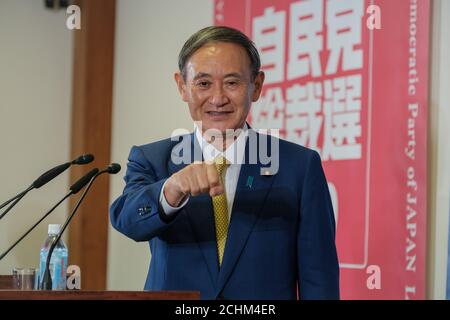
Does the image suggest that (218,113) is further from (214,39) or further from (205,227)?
(205,227)

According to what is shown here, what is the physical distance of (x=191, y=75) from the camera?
2.03 metres

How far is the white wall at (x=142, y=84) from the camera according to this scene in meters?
4.33

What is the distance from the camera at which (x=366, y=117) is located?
3043mm

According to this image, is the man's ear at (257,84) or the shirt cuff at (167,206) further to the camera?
the man's ear at (257,84)

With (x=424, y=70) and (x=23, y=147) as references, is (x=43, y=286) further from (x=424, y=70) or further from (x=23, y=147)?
(x=23, y=147)

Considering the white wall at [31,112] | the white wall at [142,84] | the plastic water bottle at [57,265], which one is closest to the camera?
the plastic water bottle at [57,265]

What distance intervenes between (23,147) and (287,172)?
10.2 ft

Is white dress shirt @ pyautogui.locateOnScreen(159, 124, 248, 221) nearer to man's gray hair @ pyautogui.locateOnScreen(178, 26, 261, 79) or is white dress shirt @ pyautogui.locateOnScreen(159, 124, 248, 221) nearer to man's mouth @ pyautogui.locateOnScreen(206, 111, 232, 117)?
man's mouth @ pyautogui.locateOnScreen(206, 111, 232, 117)

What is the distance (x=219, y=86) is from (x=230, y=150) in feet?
0.58

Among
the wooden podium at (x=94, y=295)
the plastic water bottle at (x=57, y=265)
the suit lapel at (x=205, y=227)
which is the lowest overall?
the plastic water bottle at (x=57, y=265)

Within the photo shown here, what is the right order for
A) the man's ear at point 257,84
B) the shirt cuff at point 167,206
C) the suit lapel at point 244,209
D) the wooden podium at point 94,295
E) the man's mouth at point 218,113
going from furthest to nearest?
the man's ear at point 257,84 < the man's mouth at point 218,113 < the suit lapel at point 244,209 < the shirt cuff at point 167,206 < the wooden podium at point 94,295

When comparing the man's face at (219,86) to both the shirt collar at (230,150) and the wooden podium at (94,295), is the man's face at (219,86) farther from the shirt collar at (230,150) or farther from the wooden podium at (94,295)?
the wooden podium at (94,295)

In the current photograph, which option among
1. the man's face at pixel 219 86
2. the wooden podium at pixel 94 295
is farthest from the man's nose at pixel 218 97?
the wooden podium at pixel 94 295
